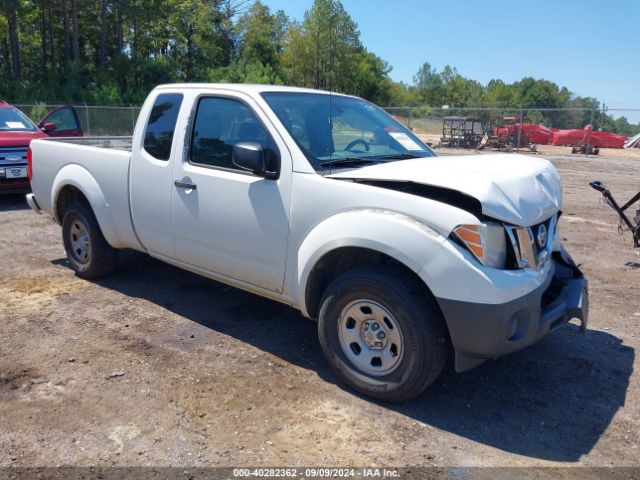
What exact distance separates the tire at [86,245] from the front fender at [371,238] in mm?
2685

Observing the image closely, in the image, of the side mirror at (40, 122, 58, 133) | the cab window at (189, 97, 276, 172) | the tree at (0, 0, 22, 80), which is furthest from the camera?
the tree at (0, 0, 22, 80)

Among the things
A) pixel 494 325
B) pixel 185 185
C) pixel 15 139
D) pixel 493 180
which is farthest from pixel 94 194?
pixel 15 139

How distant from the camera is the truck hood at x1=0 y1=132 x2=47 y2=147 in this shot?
31.8 feet

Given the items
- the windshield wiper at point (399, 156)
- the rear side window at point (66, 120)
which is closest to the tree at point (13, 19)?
the rear side window at point (66, 120)

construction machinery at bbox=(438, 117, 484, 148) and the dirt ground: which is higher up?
construction machinery at bbox=(438, 117, 484, 148)

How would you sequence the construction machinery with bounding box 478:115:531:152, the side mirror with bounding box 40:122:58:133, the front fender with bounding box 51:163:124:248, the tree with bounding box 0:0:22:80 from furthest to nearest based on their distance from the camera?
the tree with bounding box 0:0:22:80 < the construction machinery with bounding box 478:115:531:152 < the side mirror with bounding box 40:122:58:133 < the front fender with bounding box 51:163:124:248

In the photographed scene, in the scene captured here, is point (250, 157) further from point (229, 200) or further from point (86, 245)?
point (86, 245)

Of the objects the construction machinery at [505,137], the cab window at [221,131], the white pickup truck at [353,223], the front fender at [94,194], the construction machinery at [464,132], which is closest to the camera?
the white pickup truck at [353,223]

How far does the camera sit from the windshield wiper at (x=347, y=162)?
13.4 feet

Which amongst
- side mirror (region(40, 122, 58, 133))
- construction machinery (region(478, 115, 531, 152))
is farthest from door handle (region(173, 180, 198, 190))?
construction machinery (region(478, 115, 531, 152))

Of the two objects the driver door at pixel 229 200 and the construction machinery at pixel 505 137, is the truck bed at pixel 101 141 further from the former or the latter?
the construction machinery at pixel 505 137

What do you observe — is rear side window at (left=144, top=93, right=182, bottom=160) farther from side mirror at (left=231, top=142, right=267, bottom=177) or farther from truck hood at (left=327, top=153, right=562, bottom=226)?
truck hood at (left=327, top=153, right=562, bottom=226)

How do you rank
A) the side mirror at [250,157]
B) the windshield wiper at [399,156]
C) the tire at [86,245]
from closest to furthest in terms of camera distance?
the side mirror at [250,157] < the windshield wiper at [399,156] < the tire at [86,245]

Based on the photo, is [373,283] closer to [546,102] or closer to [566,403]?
[566,403]
